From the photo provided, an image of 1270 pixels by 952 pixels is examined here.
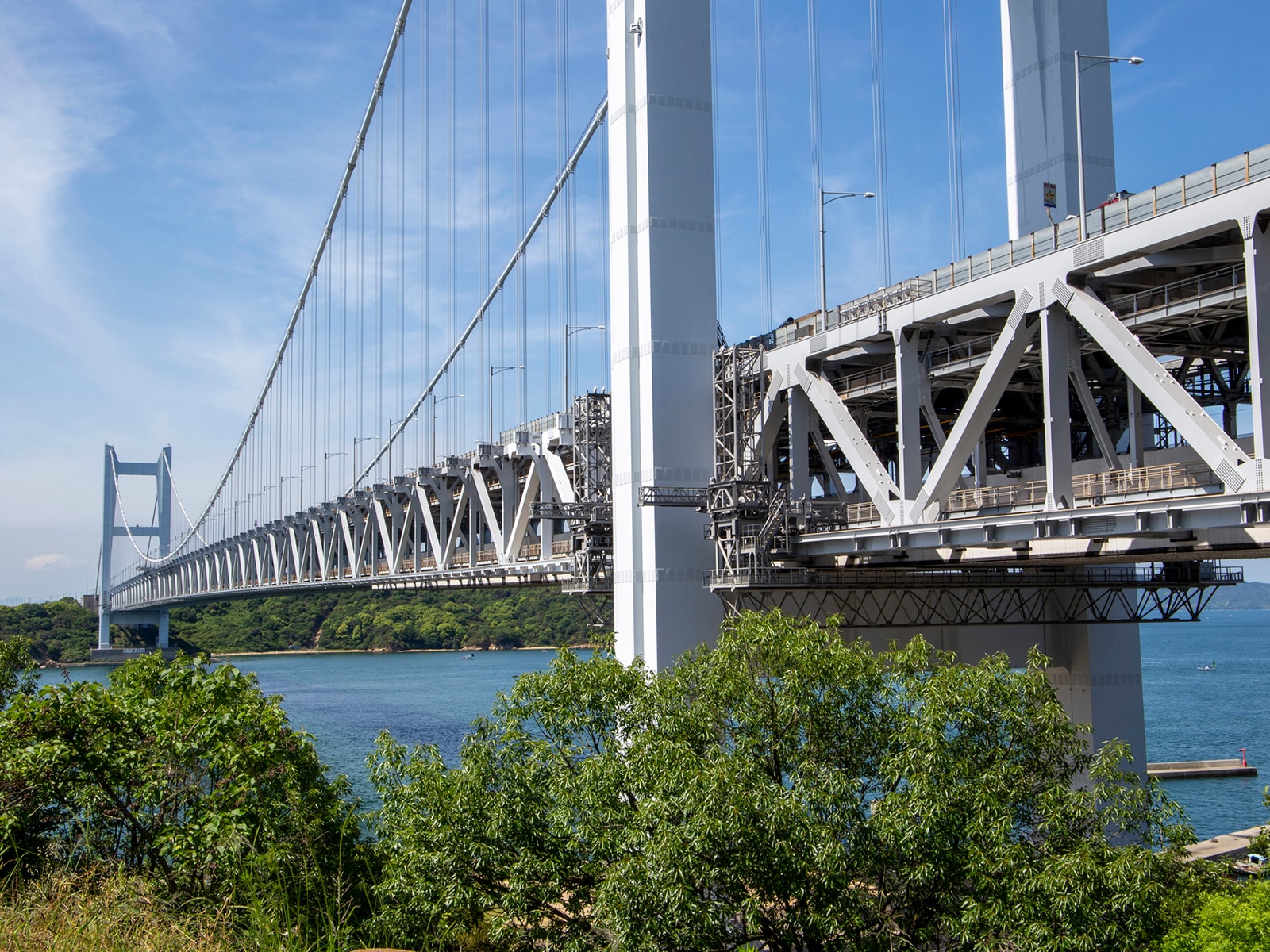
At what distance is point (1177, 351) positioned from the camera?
26.2 m

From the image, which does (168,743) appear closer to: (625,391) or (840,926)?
(840,926)

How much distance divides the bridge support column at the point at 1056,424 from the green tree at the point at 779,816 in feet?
11.8

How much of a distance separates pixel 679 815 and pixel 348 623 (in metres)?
139

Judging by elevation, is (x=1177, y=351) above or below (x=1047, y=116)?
below

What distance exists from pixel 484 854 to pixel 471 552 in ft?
94.0

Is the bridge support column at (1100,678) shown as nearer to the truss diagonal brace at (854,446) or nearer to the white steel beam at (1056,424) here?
the truss diagonal brace at (854,446)

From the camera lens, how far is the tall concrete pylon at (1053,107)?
110 feet

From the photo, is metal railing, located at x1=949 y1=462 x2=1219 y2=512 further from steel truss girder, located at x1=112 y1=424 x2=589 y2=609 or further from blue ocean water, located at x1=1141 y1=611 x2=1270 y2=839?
blue ocean water, located at x1=1141 y1=611 x2=1270 y2=839

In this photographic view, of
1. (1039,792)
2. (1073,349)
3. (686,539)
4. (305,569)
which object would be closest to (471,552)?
(686,539)

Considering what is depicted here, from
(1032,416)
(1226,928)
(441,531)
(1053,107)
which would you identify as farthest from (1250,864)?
(441,531)

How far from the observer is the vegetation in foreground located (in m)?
13.7

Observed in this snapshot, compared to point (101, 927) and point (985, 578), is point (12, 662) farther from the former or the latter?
point (985, 578)

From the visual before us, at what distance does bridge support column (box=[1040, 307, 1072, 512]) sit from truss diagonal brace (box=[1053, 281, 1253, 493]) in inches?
39.5

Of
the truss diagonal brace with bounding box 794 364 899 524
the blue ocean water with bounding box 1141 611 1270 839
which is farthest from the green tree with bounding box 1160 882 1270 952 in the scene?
the blue ocean water with bounding box 1141 611 1270 839
